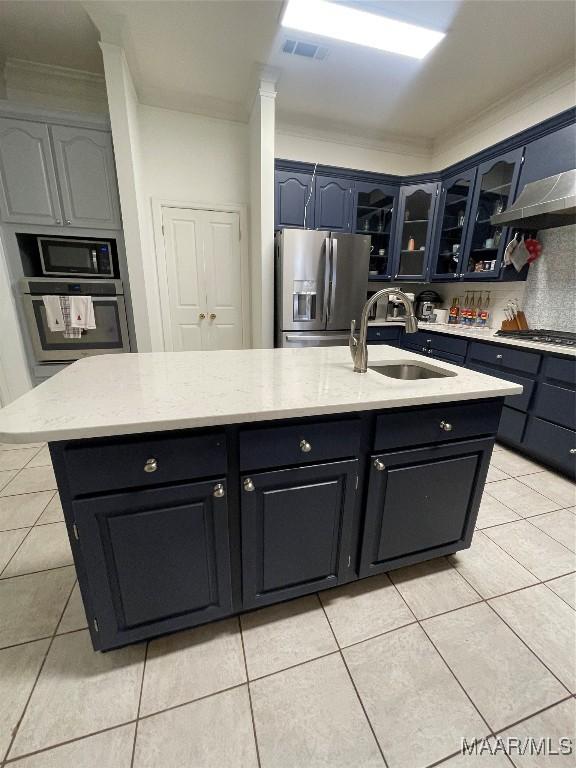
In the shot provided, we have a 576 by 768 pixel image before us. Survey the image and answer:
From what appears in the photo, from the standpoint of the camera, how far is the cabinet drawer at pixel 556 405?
2.04 metres

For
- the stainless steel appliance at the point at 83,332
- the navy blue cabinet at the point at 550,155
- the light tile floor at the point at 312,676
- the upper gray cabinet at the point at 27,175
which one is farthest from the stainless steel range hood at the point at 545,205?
the upper gray cabinet at the point at 27,175

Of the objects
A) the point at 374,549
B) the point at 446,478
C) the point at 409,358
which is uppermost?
the point at 409,358

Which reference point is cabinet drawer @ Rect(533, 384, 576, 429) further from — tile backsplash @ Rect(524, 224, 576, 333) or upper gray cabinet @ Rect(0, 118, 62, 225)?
upper gray cabinet @ Rect(0, 118, 62, 225)

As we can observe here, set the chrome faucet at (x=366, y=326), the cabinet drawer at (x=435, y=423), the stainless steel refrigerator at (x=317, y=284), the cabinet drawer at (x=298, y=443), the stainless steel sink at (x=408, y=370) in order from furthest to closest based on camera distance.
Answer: the stainless steel refrigerator at (x=317, y=284) < the stainless steel sink at (x=408, y=370) < the chrome faucet at (x=366, y=326) < the cabinet drawer at (x=435, y=423) < the cabinet drawer at (x=298, y=443)

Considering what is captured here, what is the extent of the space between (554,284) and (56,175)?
4.17 m

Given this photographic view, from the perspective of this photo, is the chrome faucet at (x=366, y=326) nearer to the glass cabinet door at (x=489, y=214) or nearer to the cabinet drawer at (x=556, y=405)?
the cabinet drawer at (x=556, y=405)

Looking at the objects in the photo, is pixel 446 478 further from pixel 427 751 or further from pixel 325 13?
pixel 325 13

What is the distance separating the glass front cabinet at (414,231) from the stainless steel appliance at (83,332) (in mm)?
3009

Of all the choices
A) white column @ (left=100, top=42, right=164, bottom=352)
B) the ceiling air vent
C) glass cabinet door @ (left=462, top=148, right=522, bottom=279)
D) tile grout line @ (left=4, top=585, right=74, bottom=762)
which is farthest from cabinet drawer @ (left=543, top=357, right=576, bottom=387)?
white column @ (left=100, top=42, right=164, bottom=352)

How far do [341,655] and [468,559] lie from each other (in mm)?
822

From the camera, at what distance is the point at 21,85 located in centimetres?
268

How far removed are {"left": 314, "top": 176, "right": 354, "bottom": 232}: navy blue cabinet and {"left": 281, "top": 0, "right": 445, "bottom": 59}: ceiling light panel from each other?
41.8 inches

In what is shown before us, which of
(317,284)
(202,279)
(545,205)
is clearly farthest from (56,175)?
(545,205)

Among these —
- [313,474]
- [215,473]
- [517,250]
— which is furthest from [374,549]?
[517,250]
